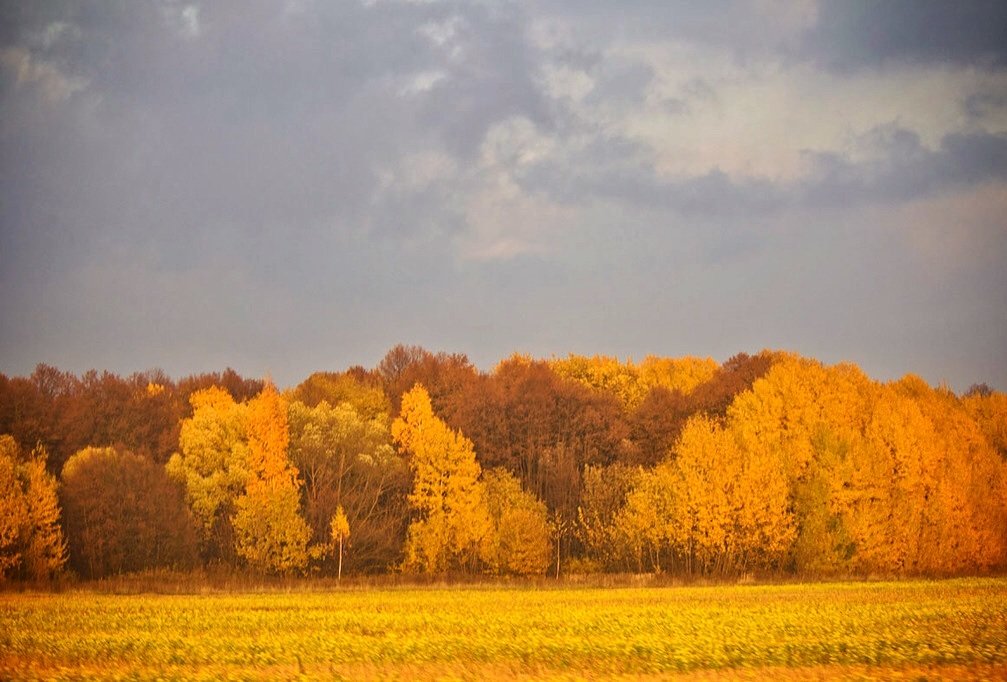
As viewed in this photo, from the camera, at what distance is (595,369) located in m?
117

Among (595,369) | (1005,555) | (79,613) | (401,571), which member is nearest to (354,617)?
(79,613)

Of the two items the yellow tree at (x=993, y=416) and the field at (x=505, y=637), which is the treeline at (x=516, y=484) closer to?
the yellow tree at (x=993, y=416)

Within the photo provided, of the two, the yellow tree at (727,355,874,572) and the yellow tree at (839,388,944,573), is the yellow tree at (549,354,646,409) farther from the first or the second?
the yellow tree at (839,388,944,573)

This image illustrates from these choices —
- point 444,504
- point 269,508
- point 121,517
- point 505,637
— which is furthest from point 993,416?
point 505,637

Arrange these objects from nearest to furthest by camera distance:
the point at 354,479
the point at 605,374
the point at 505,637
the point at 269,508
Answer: the point at 505,637 < the point at 269,508 < the point at 354,479 < the point at 605,374

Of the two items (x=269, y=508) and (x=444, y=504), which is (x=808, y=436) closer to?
(x=444, y=504)

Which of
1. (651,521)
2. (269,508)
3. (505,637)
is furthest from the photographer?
(651,521)

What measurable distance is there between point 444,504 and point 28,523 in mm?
28929

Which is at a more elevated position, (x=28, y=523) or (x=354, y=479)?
(x=354, y=479)

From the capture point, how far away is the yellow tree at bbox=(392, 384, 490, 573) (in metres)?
79.9

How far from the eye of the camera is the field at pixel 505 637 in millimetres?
31750

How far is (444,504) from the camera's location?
270 feet

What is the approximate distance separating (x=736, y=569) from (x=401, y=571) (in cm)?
2488

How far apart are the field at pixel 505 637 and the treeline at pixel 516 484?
58.2 ft
